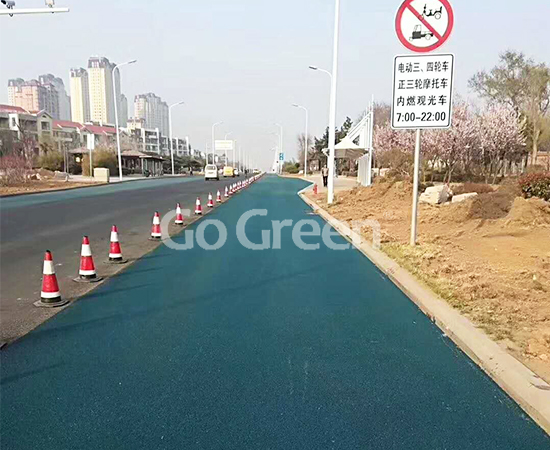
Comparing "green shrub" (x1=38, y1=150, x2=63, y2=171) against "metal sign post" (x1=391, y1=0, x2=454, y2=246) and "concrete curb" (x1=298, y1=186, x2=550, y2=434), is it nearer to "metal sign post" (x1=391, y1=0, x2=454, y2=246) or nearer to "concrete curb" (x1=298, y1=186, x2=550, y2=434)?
"metal sign post" (x1=391, y1=0, x2=454, y2=246)

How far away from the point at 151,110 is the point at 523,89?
140 metres

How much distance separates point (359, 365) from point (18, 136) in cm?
7724

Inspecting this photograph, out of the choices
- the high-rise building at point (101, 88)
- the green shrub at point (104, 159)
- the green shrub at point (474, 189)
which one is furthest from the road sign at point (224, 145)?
the green shrub at point (474, 189)

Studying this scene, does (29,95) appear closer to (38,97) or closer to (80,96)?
(38,97)

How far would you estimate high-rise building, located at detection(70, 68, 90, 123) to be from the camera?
11088cm

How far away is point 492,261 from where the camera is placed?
26.6ft

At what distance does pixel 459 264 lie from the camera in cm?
793

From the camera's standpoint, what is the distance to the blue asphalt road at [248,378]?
3.12m

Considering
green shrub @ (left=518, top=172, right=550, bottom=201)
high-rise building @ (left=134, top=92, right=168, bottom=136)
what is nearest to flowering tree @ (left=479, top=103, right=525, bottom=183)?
green shrub @ (left=518, top=172, right=550, bottom=201)

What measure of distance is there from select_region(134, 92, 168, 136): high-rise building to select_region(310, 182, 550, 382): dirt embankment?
157557mm

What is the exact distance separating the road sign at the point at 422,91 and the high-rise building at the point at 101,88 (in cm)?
9541

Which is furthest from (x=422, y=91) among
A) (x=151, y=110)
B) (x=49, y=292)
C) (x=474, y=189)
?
(x=151, y=110)

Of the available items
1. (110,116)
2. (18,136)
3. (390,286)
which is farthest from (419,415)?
(110,116)

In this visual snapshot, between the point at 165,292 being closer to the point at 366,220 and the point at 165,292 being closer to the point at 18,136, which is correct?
the point at 366,220
